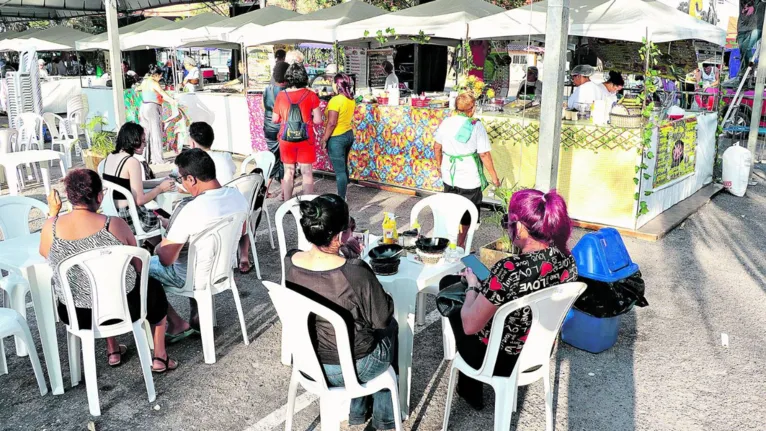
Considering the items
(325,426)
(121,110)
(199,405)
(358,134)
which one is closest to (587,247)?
(325,426)

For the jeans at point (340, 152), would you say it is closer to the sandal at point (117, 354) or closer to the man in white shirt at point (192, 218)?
the man in white shirt at point (192, 218)

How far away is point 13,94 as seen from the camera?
10406 mm

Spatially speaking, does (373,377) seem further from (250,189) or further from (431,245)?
(250,189)

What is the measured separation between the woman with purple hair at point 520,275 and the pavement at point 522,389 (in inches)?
23.3

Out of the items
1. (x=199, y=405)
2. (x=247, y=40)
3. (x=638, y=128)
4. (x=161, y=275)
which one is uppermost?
(x=247, y=40)

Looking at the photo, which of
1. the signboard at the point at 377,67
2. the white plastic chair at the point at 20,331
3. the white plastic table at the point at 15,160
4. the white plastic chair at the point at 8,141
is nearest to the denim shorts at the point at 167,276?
the white plastic chair at the point at 20,331

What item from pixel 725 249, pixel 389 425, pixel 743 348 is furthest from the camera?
pixel 725 249

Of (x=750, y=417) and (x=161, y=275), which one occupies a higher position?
(x=161, y=275)

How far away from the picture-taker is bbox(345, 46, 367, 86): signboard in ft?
41.1

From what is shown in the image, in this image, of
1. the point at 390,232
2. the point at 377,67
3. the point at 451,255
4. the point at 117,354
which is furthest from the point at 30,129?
the point at 451,255

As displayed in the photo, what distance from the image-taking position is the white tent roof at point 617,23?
252 inches

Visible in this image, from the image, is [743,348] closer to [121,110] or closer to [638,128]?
[638,128]

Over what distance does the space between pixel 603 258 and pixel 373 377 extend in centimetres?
185

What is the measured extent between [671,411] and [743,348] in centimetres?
111
